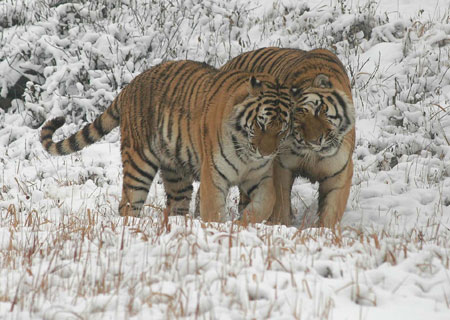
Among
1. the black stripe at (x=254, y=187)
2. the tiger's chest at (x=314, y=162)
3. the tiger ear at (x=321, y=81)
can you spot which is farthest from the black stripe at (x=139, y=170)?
the tiger ear at (x=321, y=81)

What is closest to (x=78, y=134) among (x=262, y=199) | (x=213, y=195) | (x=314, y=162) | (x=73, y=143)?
(x=73, y=143)

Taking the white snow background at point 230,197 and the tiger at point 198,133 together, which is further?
the tiger at point 198,133

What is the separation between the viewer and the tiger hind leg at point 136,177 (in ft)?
22.2

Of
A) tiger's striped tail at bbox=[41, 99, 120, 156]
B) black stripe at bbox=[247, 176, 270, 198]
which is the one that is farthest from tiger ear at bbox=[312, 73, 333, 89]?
tiger's striped tail at bbox=[41, 99, 120, 156]

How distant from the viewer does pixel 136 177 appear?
6812 mm

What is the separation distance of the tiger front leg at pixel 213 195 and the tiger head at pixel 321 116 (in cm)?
70

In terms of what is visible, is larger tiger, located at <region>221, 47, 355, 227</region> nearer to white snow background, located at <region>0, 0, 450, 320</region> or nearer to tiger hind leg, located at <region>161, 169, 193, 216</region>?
white snow background, located at <region>0, 0, 450, 320</region>

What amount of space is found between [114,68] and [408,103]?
13.9 ft

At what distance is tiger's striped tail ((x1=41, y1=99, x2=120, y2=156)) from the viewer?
6.70 metres

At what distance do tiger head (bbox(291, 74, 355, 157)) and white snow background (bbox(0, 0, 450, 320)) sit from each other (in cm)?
74

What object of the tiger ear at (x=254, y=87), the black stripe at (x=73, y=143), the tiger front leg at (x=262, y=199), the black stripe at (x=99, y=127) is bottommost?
the tiger front leg at (x=262, y=199)

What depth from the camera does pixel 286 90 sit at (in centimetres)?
562

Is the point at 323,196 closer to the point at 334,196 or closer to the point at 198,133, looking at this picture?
the point at 334,196

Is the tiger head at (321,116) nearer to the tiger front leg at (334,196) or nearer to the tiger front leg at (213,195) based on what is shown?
the tiger front leg at (334,196)
